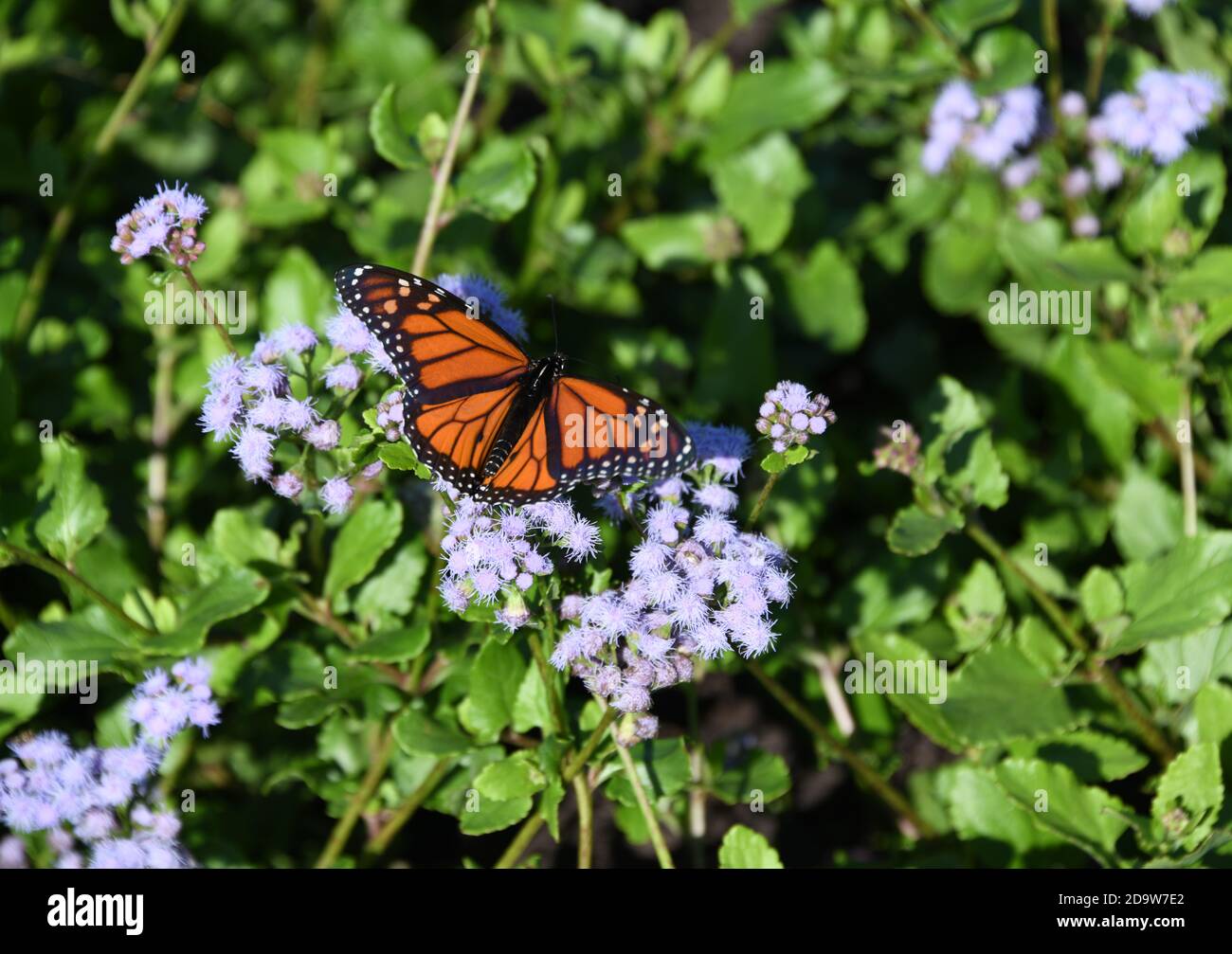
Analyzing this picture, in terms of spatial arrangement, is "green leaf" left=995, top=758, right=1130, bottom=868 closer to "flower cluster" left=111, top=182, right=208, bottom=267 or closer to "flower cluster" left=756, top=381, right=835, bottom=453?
Result: "flower cluster" left=756, top=381, right=835, bottom=453

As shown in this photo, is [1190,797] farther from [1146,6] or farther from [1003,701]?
[1146,6]

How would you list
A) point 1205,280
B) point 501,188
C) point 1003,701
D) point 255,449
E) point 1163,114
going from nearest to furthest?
1. point 255,449
2. point 1003,701
3. point 501,188
4. point 1205,280
5. point 1163,114

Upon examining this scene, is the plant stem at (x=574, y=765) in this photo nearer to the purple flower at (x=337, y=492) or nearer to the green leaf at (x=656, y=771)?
the green leaf at (x=656, y=771)

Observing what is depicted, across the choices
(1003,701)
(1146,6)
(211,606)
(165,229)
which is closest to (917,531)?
(1003,701)

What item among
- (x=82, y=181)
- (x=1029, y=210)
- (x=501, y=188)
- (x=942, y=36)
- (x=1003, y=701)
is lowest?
(x=1003, y=701)

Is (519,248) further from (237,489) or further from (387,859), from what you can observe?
(387,859)

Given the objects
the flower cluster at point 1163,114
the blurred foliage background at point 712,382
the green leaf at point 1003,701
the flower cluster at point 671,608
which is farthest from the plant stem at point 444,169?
the flower cluster at point 1163,114

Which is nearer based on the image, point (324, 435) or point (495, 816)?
point (324, 435)
